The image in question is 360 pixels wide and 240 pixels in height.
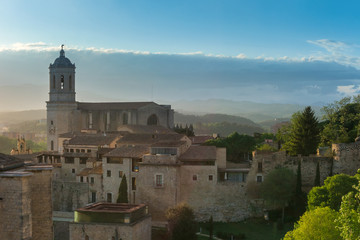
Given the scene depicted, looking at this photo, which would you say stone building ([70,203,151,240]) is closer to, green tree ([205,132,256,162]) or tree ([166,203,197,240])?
tree ([166,203,197,240])

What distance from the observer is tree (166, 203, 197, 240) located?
104ft

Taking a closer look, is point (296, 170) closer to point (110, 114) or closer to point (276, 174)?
point (276, 174)

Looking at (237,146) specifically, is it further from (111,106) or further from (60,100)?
(60,100)

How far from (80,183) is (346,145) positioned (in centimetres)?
2047

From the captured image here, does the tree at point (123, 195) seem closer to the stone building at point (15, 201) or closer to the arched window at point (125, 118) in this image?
the stone building at point (15, 201)

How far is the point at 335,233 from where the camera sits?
23156mm

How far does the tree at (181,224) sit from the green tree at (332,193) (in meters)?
7.49

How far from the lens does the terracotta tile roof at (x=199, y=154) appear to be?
36219 millimetres

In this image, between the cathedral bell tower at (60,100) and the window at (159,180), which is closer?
the window at (159,180)

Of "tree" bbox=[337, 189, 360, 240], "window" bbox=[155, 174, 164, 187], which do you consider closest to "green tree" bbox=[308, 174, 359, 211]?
"window" bbox=[155, 174, 164, 187]

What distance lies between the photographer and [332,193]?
3014cm

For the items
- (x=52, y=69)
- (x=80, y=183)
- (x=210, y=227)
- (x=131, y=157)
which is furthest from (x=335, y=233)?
(x=52, y=69)

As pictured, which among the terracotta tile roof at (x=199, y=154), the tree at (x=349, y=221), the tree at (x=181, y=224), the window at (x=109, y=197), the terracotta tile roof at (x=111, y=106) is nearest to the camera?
the tree at (x=349, y=221)

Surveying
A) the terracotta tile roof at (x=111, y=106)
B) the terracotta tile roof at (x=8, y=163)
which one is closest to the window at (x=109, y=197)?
the terracotta tile roof at (x=8, y=163)
